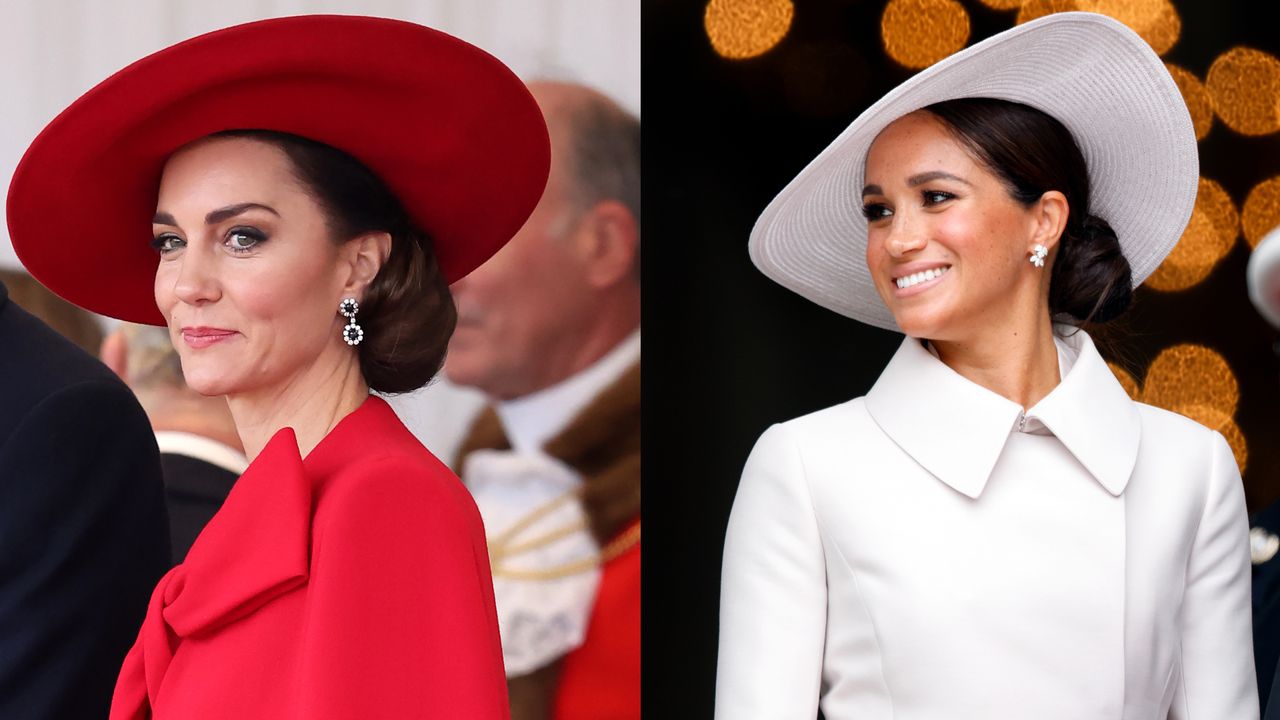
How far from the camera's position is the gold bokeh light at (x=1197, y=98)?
3.24 metres

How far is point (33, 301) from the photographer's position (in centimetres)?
277

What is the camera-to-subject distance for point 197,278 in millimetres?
1782

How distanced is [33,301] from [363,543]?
1.45 metres

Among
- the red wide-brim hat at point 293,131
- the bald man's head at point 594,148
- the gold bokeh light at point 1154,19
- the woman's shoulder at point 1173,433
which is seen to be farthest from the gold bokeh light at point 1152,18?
the red wide-brim hat at point 293,131

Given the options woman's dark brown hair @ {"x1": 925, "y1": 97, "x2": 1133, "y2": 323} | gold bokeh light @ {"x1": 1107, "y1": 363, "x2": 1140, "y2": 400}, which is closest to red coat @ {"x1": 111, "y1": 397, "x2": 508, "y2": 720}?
woman's dark brown hair @ {"x1": 925, "y1": 97, "x2": 1133, "y2": 323}

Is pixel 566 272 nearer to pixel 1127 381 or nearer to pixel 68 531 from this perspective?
pixel 68 531

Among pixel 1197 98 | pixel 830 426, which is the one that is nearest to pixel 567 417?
pixel 830 426

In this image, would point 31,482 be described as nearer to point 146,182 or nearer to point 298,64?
point 146,182

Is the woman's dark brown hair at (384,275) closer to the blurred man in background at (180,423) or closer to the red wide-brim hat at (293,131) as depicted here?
the red wide-brim hat at (293,131)

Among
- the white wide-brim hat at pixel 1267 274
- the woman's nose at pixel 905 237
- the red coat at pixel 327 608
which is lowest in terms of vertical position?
the red coat at pixel 327 608

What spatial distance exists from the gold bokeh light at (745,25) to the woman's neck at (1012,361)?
128cm

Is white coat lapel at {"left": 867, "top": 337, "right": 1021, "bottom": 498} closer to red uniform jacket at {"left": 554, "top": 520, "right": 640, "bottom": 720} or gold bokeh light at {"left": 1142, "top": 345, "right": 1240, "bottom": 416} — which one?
red uniform jacket at {"left": 554, "top": 520, "right": 640, "bottom": 720}

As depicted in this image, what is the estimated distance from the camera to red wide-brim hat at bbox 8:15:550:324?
1746 millimetres

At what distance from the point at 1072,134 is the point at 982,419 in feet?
1.50
